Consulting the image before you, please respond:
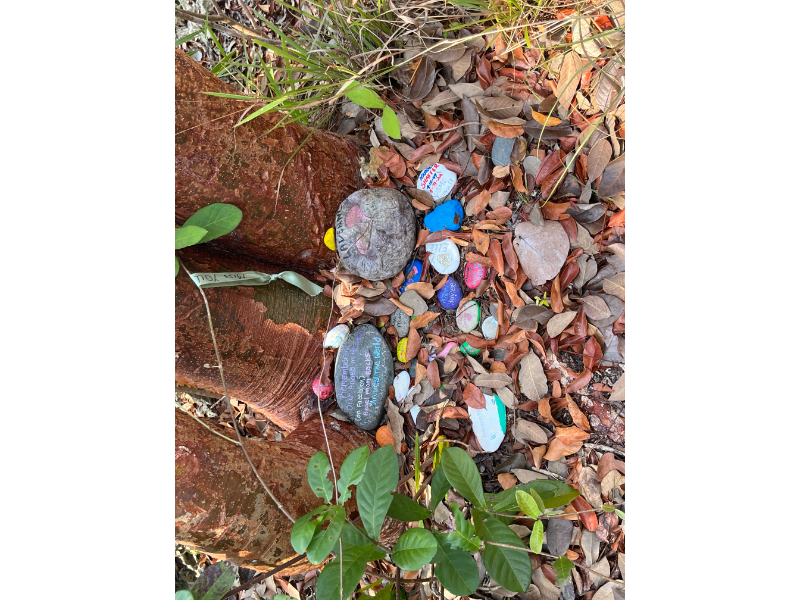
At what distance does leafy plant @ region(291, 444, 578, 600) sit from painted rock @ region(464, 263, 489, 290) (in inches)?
18.1

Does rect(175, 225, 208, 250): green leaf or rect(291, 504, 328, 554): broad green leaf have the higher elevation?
rect(175, 225, 208, 250): green leaf

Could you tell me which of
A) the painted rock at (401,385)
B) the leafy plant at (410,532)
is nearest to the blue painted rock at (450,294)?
the painted rock at (401,385)

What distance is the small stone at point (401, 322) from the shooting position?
142cm

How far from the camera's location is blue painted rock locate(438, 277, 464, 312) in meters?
1.34

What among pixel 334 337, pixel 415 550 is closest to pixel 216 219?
pixel 334 337

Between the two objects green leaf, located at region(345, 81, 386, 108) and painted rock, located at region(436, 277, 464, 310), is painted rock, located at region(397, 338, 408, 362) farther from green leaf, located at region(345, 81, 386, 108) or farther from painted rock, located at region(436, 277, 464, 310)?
green leaf, located at region(345, 81, 386, 108)

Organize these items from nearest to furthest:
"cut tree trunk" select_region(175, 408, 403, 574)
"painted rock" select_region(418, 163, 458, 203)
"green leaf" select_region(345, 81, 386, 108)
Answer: "cut tree trunk" select_region(175, 408, 403, 574) → "green leaf" select_region(345, 81, 386, 108) → "painted rock" select_region(418, 163, 458, 203)

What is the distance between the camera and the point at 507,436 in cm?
126

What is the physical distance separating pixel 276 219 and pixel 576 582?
1095 millimetres

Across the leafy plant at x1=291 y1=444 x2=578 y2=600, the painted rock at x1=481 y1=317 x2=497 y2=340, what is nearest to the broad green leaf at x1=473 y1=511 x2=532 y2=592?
the leafy plant at x1=291 y1=444 x2=578 y2=600

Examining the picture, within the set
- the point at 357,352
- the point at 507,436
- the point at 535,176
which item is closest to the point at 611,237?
the point at 535,176

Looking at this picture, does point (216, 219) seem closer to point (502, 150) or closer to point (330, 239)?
point (330, 239)
